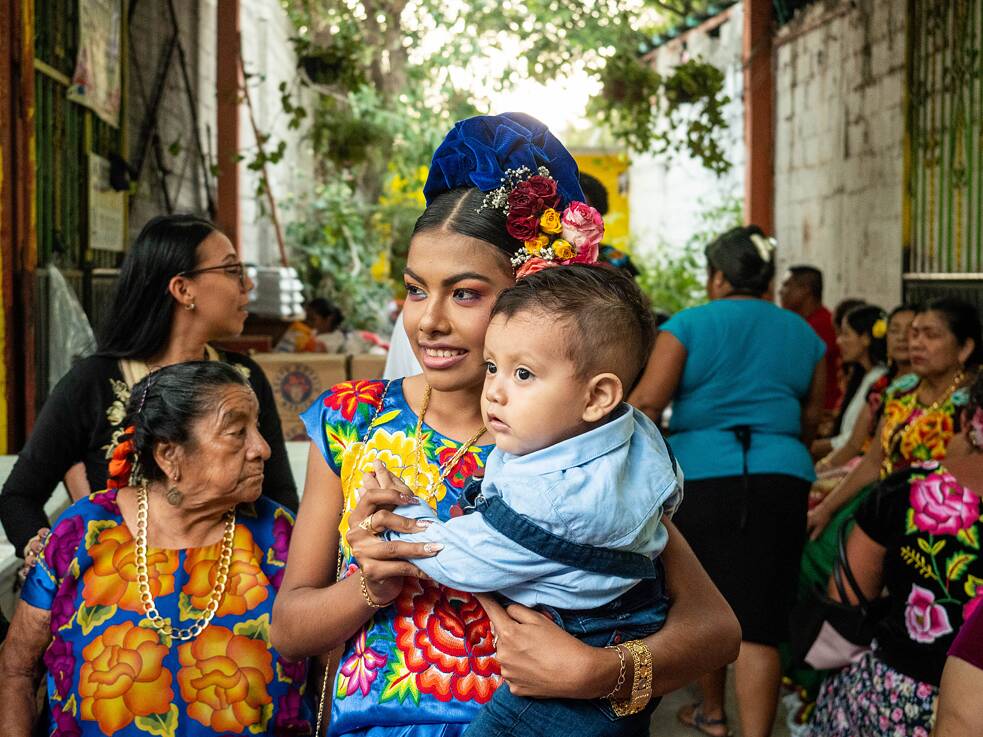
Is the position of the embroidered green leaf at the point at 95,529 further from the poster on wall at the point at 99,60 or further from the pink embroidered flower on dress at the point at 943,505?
the poster on wall at the point at 99,60

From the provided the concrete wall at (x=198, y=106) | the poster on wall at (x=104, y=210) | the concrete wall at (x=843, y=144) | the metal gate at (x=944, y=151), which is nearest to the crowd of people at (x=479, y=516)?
the metal gate at (x=944, y=151)

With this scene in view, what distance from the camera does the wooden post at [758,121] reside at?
28.7ft

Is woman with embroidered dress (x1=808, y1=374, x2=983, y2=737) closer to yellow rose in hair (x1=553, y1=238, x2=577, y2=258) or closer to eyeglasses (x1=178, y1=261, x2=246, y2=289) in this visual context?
yellow rose in hair (x1=553, y1=238, x2=577, y2=258)

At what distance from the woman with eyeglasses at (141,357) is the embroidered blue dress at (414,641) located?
118cm

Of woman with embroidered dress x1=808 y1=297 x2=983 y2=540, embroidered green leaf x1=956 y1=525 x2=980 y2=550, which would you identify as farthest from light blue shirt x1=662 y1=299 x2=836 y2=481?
embroidered green leaf x1=956 y1=525 x2=980 y2=550

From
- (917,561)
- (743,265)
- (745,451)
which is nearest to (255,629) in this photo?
(917,561)

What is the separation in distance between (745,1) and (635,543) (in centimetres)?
814

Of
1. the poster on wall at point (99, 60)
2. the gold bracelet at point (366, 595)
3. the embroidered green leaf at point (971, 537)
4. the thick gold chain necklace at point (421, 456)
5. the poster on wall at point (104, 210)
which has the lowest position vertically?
the embroidered green leaf at point (971, 537)

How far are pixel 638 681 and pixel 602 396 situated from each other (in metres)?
0.37

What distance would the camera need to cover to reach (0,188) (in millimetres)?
4020

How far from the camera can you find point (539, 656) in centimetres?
142

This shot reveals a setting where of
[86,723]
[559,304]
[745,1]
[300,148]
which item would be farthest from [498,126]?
[300,148]

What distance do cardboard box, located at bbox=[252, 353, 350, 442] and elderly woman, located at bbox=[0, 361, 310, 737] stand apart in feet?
9.71

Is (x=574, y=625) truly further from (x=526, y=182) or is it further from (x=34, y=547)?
(x=34, y=547)
